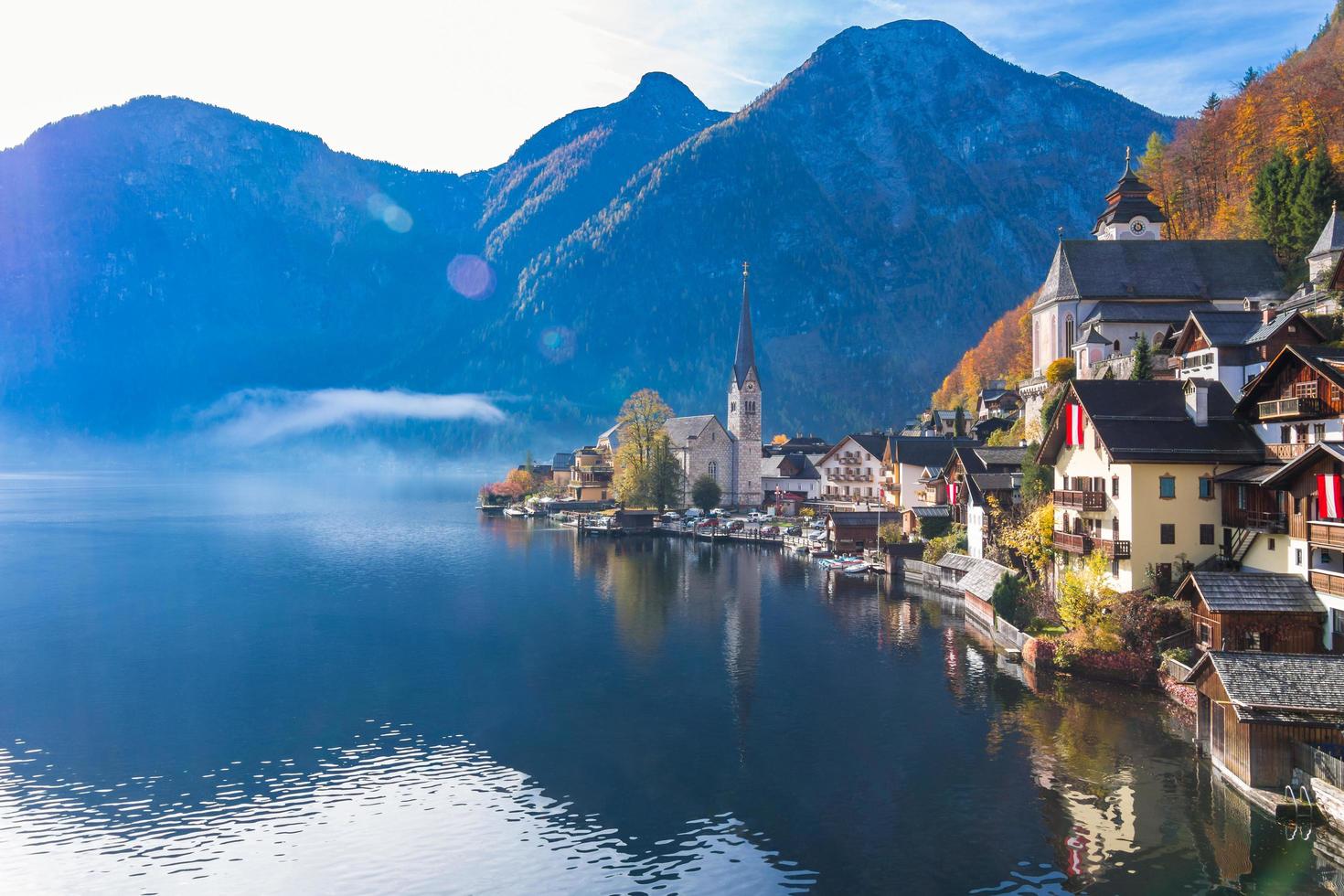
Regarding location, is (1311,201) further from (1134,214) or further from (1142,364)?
(1142,364)

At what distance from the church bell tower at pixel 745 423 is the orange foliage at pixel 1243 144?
61.0m

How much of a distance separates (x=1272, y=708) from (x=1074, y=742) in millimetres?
8361

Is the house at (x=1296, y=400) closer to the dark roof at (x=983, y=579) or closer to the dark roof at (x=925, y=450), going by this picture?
the dark roof at (x=983, y=579)

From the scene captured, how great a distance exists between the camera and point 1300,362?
38.9 metres

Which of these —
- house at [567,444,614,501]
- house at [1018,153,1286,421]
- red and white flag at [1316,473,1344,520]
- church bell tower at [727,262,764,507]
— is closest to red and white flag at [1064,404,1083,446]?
red and white flag at [1316,473,1344,520]

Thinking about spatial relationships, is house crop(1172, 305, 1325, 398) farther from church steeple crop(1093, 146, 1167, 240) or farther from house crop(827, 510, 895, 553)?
house crop(827, 510, 895, 553)

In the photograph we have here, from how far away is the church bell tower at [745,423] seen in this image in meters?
142

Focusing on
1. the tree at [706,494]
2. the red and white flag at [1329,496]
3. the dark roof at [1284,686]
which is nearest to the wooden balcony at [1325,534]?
the red and white flag at [1329,496]

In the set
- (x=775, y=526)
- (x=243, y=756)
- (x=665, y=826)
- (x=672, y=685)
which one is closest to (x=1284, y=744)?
(x=665, y=826)

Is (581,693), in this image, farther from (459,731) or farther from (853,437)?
(853,437)

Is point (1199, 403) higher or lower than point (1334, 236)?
lower

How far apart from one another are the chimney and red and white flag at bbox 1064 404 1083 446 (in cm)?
485

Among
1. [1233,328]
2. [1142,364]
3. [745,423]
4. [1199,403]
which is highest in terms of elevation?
[745,423]

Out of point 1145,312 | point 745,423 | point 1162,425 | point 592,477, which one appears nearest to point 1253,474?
point 1162,425
